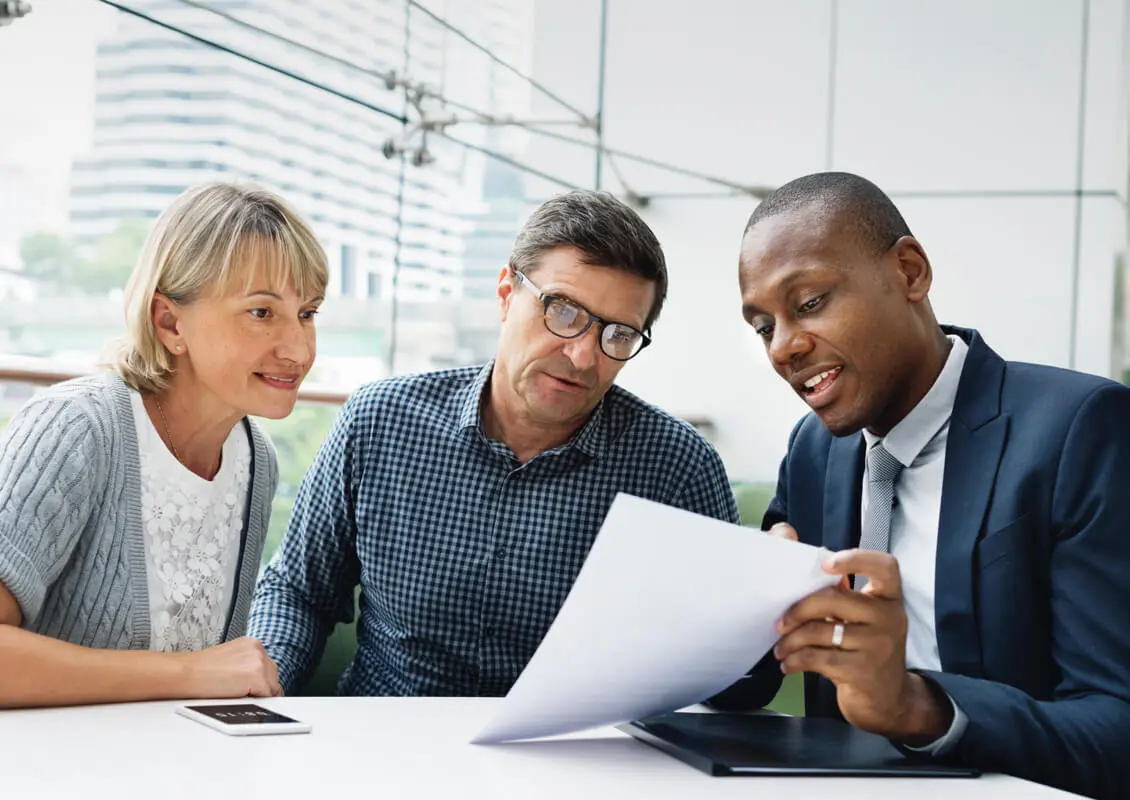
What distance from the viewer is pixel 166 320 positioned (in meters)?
1.68

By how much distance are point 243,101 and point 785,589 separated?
3038 millimetres

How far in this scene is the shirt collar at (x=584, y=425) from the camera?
73.5 inches

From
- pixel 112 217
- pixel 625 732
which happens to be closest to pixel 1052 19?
pixel 112 217

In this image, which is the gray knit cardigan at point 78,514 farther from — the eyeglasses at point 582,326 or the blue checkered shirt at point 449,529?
the eyeglasses at point 582,326

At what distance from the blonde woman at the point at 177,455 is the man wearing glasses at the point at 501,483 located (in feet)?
0.43

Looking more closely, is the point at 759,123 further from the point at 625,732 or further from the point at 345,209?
the point at 625,732

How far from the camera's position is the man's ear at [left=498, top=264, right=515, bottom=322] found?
190 centimetres

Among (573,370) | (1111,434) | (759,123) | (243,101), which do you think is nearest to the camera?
(1111,434)

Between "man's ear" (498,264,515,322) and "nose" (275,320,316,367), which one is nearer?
"nose" (275,320,316,367)

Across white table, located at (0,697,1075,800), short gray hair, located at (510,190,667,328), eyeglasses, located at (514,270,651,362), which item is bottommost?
white table, located at (0,697,1075,800)

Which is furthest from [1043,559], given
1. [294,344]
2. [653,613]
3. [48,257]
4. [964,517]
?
[48,257]

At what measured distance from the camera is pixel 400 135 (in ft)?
13.1

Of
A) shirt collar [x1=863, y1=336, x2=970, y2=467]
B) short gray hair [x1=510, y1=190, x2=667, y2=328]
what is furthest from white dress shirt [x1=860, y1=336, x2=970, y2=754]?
short gray hair [x1=510, y1=190, x2=667, y2=328]

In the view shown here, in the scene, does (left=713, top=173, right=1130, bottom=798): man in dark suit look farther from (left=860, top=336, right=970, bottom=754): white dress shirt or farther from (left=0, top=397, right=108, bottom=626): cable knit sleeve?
(left=0, top=397, right=108, bottom=626): cable knit sleeve
